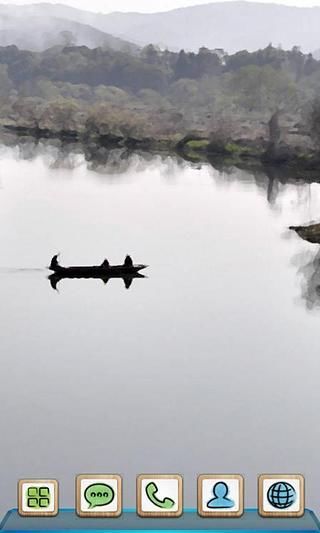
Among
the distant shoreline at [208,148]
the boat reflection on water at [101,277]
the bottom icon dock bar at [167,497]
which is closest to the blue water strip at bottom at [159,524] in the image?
the bottom icon dock bar at [167,497]

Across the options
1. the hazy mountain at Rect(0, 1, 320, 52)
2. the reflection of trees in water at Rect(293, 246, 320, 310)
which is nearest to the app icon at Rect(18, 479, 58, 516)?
the reflection of trees in water at Rect(293, 246, 320, 310)

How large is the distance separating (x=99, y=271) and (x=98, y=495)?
1944mm

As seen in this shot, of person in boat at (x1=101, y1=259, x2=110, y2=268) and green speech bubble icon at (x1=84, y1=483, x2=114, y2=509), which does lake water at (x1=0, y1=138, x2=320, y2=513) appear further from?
green speech bubble icon at (x1=84, y1=483, x2=114, y2=509)

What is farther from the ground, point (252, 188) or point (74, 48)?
point (74, 48)

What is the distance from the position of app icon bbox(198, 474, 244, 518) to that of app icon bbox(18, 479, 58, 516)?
1.61 ft

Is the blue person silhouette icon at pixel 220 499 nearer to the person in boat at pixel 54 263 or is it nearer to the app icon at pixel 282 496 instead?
the app icon at pixel 282 496

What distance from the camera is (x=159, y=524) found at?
9.59ft

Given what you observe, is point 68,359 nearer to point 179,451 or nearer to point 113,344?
point 113,344

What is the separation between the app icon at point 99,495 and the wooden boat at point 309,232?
2.37 meters

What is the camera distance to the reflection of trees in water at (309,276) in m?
4.74

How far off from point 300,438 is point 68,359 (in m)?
1.27

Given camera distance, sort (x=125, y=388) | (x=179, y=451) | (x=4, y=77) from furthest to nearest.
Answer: (x=4, y=77) < (x=125, y=388) < (x=179, y=451)

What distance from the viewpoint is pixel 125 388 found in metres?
4.55

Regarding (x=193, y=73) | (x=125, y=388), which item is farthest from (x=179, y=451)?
(x=193, y=73)
